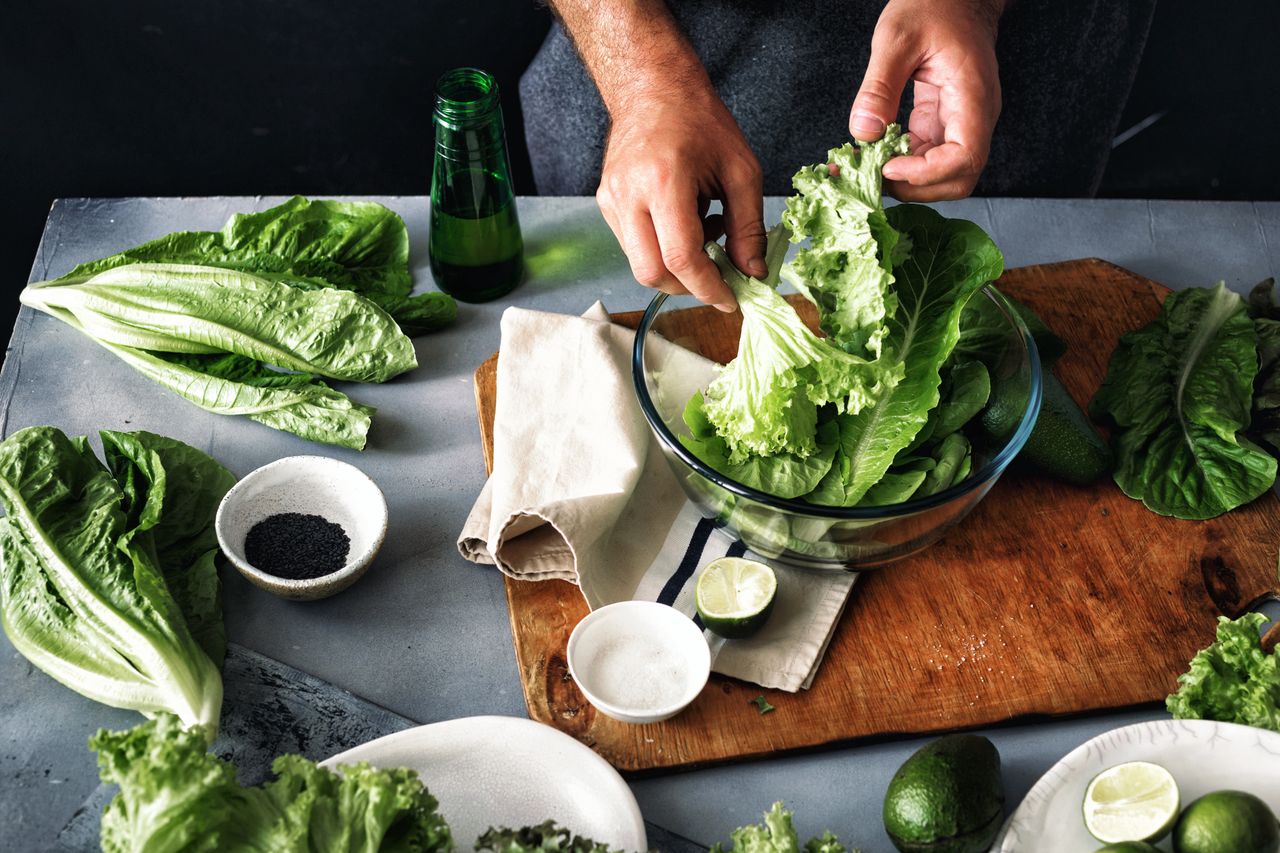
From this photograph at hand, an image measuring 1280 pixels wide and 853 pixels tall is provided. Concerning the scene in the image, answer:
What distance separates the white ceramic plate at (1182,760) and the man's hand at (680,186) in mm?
827

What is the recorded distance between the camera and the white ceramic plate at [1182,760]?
4.67 ft

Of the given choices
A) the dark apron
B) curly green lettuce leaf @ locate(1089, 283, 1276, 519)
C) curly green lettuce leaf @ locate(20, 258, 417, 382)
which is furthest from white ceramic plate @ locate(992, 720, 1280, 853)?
the dark apron

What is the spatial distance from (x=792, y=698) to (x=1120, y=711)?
20.0 inches

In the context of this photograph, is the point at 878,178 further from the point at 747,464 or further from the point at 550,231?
the point at 550,231

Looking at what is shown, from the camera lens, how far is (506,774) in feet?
4.94

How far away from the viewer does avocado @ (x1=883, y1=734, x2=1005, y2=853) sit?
1395mm

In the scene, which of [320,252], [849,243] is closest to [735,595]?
[849,243]

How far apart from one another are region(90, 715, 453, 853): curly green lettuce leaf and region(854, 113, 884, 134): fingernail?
1119mm

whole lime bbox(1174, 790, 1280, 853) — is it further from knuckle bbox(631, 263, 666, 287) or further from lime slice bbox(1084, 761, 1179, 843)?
knuckle bbox(631, 263, 666, 287)

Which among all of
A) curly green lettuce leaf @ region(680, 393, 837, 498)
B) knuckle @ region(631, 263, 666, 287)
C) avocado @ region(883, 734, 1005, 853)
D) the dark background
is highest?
knuckle @ region(631, 263, 666, 287)

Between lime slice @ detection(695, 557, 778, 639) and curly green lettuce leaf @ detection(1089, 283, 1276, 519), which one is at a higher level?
curly green lettuce leaf @ detection(1089, 283, 1276, 519)

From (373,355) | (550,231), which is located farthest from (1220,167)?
(373,355)

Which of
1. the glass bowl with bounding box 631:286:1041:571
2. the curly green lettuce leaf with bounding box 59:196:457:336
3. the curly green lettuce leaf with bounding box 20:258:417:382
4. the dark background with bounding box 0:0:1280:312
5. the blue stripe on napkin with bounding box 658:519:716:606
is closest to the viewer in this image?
the glass bowl with bounding box 631:286:1041:571

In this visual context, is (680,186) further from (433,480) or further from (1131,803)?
(1131,803)
